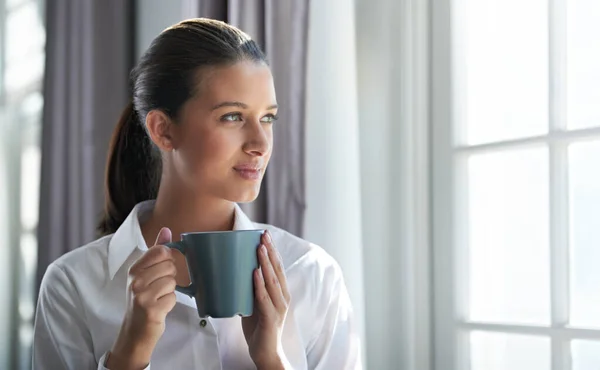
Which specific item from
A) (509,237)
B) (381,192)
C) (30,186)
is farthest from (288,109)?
(30,186)

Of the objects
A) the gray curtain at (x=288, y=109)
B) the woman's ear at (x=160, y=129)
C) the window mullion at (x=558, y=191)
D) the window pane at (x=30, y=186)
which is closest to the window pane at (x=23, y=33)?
the window pane at (x=30, y=186)

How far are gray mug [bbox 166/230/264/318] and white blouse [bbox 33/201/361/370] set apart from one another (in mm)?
238

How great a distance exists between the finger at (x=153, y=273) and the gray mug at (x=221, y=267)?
3cm

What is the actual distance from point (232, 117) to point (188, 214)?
0.69 feet

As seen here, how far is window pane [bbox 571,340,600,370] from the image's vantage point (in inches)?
52.9

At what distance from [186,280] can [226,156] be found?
244 mm

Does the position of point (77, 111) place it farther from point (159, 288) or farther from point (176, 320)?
point (159, 288)

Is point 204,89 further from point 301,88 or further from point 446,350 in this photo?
point 446,350

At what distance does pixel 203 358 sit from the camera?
50.3 inches

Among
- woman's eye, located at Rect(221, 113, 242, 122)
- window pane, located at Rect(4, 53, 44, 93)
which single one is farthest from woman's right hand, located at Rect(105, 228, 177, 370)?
window pane, located at Rect(4, 53, 44, 93)

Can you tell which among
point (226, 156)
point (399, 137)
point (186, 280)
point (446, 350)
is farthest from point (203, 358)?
point (399, 137)

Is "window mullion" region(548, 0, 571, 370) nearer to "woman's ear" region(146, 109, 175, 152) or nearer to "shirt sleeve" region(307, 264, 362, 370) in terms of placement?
"shirt sleeve" region(307, 264, 362, 370)

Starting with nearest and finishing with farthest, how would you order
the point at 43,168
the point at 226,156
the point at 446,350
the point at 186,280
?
the point at 226,156 < the point at 186,280 < the point at 446,350 < the point at 43,168

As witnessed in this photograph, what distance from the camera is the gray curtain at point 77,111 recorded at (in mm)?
2145
